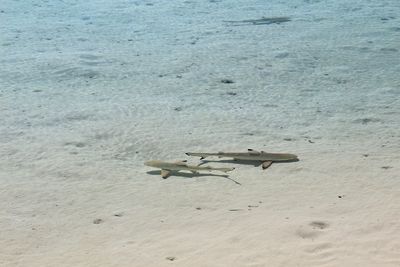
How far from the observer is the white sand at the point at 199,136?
13.1 feet

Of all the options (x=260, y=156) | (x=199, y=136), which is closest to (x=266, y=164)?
(x=260, y=156)

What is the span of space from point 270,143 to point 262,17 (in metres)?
5.35

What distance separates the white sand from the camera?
13.1 ft

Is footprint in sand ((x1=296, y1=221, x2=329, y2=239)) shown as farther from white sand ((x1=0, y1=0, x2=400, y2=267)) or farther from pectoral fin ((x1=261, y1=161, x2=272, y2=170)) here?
pectoral fin ((x1=261, y1=161, x2=272, y2=170))

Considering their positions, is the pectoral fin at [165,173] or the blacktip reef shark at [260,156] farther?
the blacktip reef shark at [260,156]

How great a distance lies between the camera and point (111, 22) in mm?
10891

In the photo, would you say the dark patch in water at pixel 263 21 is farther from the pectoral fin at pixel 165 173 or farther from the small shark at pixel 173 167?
the pectoral fin at pixel 165 173

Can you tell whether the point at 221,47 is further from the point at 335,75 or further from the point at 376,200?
the point at 376,200

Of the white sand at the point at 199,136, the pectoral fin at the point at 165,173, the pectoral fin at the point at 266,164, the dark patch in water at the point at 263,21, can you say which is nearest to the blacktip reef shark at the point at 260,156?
the pectoral fin at the point at 266,164

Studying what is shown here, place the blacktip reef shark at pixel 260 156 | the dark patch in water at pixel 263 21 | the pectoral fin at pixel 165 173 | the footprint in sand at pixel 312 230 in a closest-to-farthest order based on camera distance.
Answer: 1. the footprint in sand at pixel 312 230
2. the pectoral fin at pixel 165 173
3. the blacktip reef shark at pixel 260 156
4. the dark patch in water at pixel 263 21

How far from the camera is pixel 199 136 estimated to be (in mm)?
6051

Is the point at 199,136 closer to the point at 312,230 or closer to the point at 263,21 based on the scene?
the point at 312,230

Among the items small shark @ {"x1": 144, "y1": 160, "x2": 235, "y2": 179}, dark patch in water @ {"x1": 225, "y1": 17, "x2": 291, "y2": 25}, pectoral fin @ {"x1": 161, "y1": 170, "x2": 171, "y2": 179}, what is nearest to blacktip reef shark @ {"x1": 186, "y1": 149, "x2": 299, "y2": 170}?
small shark @ {"x1": 144, "y1": 160, "x2": 235, "y2": 179}

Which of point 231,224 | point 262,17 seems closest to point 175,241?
point 231,224
